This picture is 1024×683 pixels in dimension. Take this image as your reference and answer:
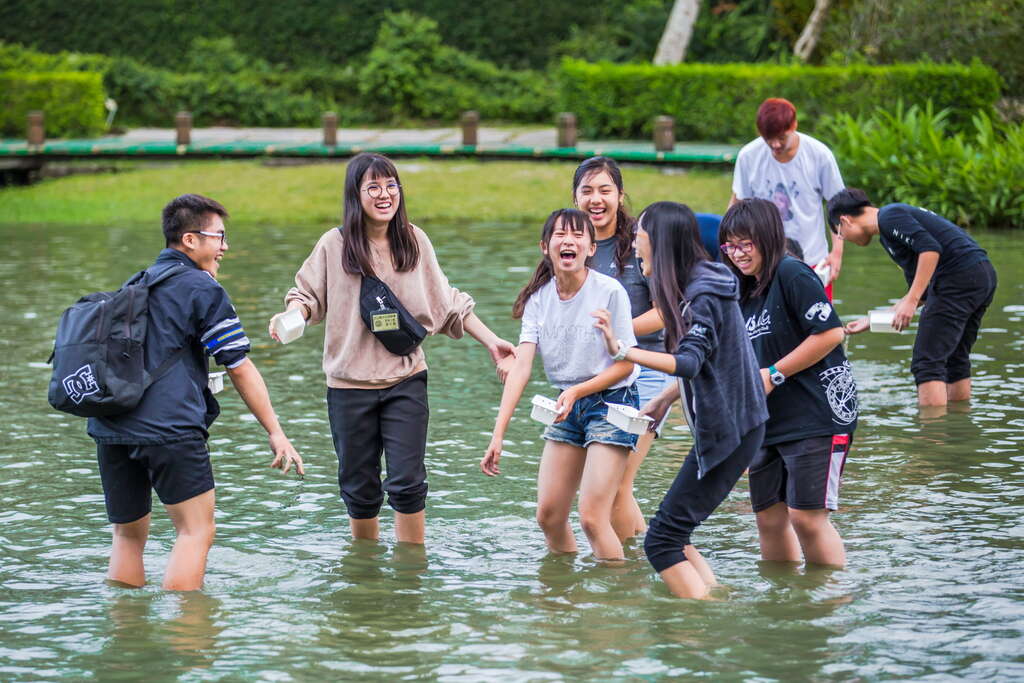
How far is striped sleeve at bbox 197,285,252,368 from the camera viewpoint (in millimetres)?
6023

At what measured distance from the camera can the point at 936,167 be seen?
20984 millimetres

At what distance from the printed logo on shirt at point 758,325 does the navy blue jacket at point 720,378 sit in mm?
484

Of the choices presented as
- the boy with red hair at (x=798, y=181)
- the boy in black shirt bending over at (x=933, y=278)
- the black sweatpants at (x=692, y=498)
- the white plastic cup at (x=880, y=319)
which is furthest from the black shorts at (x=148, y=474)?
the boy with red hair at (x=798, y=181)

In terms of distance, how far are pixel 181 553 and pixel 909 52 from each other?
22.8 meters

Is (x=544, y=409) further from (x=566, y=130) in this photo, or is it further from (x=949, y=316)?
(x=566, y=130)

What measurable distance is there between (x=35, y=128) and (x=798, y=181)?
68.2 feet

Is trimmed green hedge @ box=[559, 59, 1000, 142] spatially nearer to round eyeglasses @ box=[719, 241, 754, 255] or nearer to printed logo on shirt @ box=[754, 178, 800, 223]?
printed logo on shirt @ box=[754, 178, 800, 223]

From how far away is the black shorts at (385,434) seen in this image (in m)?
6.82

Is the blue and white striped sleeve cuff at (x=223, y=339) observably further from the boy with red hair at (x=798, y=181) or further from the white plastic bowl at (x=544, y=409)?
the boy with red hair at (x=798, y=181)

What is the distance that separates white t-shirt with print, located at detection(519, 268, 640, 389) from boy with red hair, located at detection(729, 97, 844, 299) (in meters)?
3.65

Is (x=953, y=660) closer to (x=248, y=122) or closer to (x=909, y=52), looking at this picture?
(x=909, y=52)

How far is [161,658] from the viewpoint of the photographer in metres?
5.86

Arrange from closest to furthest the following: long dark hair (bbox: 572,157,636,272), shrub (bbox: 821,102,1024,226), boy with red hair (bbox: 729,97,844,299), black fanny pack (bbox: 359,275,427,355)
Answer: black fanny pack (bbox: 359,275,427,355) → long dark hair (bbox: 572,157,636,272) → boy with red hair (bbox: 729,97,844,299) → shrub (bbox: 821,102,1024,226)

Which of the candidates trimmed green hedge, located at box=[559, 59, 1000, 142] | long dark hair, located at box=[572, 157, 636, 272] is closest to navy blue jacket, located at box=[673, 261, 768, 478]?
long dark hair, located at box=[572, 157, 636, 272]
